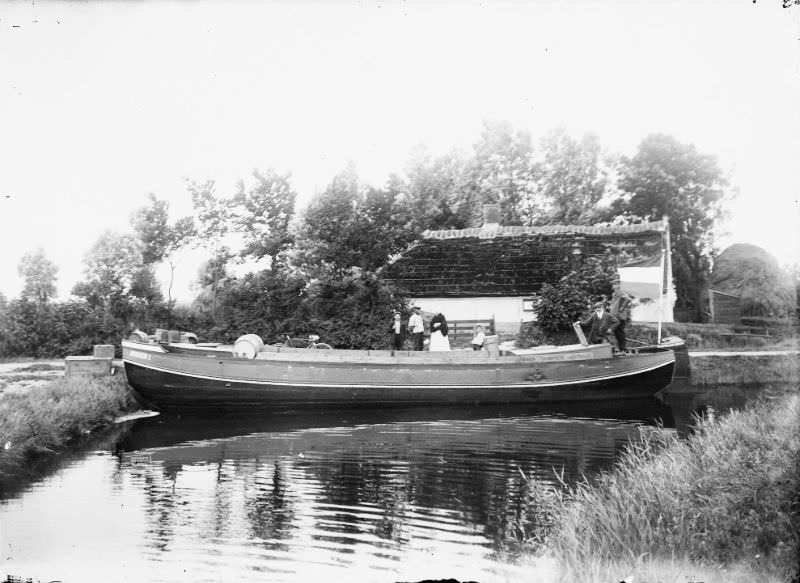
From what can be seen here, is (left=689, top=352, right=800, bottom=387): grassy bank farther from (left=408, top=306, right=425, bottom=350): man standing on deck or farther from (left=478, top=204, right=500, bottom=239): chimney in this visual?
(left=408, top=306, right=425, bottom=350): man standing on deck

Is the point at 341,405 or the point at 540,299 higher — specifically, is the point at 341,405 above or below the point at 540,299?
below

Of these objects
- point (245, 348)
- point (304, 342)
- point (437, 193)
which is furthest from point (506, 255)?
point (245, 348)

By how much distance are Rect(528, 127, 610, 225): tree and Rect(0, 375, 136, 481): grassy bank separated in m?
8.44

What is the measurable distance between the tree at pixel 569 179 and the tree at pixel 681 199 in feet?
1.74

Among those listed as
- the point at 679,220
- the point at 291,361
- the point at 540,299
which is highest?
the point at 679,220

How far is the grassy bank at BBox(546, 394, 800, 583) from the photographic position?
3545 millimetres

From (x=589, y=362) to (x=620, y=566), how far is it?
7.72 meters

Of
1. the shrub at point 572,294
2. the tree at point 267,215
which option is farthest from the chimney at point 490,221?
the tree at point 267,215

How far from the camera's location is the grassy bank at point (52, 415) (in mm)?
6996

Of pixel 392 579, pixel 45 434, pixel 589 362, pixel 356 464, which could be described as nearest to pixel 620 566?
pixel 392 579

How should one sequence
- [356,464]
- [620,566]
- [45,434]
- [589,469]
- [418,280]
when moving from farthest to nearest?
[418,280], [45,434], [356,464], [589,469], [620,566]

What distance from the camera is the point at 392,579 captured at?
3.88 m

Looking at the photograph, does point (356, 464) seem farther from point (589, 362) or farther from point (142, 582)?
point (589, 362)

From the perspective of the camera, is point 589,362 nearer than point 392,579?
No
